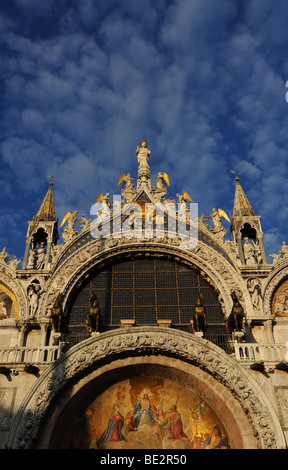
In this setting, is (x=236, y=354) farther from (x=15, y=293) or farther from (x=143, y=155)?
(x=143, y=155)

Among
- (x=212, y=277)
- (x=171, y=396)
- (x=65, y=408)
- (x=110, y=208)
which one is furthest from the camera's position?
(x=110, y=208)

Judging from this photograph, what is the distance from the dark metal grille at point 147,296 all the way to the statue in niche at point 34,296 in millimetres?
1451

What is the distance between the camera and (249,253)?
1970cm

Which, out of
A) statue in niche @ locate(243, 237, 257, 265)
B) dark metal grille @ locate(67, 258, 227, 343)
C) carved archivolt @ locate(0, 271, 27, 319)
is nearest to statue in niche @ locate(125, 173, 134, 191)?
dark metal grille @ locate(67, 258, 227, 343)

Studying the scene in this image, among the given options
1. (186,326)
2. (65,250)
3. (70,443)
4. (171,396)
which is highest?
(65,250)

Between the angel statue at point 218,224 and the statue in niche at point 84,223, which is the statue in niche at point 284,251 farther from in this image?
the statue in niche at point 84,223

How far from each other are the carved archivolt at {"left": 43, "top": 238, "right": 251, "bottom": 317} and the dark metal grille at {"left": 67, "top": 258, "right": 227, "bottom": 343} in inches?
20.4

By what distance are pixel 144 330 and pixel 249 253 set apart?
22.1ft

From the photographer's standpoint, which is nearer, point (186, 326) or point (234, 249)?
point (186, 326)

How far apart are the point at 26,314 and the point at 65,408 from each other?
15.3 feet

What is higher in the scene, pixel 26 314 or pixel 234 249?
pixel 234 249
